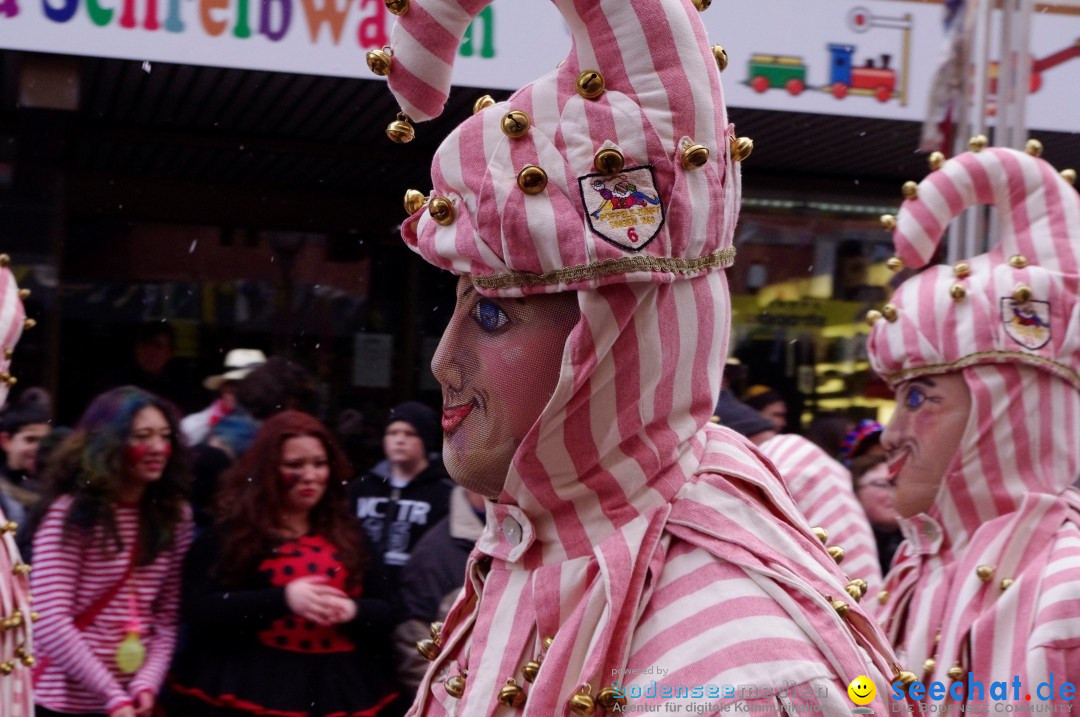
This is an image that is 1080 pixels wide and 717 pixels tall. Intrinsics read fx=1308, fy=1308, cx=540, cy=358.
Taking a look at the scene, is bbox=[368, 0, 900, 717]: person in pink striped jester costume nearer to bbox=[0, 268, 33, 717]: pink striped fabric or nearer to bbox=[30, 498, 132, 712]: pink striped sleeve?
bbox=[0, 268, 33, 717]: pink striped fabric

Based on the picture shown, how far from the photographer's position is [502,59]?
19.8 feet

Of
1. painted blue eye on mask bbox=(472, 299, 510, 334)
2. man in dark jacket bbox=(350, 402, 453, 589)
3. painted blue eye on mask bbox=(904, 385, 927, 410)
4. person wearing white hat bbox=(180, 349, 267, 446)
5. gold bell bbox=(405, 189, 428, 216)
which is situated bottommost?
man in dark jacket bbox=(350, 402, 453, 589)

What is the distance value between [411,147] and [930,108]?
11.6 feet

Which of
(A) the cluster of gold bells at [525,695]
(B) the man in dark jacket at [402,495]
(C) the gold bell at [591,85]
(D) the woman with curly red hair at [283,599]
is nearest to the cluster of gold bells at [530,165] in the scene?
(C) the gold bell at [591,85]

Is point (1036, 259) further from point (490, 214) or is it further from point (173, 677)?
point (173, 677)

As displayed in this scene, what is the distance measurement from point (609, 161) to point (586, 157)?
43 millimetres

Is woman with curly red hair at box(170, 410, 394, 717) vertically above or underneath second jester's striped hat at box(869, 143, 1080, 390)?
underneath

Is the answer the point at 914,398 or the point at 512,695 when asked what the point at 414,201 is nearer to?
the point at 512,695

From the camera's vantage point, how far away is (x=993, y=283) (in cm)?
360

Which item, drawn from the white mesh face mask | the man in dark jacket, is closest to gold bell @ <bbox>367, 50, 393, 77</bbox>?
the white mesh face mask

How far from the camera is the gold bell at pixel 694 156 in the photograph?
6.09ft

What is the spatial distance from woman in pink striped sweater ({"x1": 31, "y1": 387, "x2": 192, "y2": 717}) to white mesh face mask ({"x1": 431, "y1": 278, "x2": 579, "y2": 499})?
248 cm

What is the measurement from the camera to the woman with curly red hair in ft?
13.1

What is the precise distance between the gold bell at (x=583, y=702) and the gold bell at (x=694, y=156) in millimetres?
741
